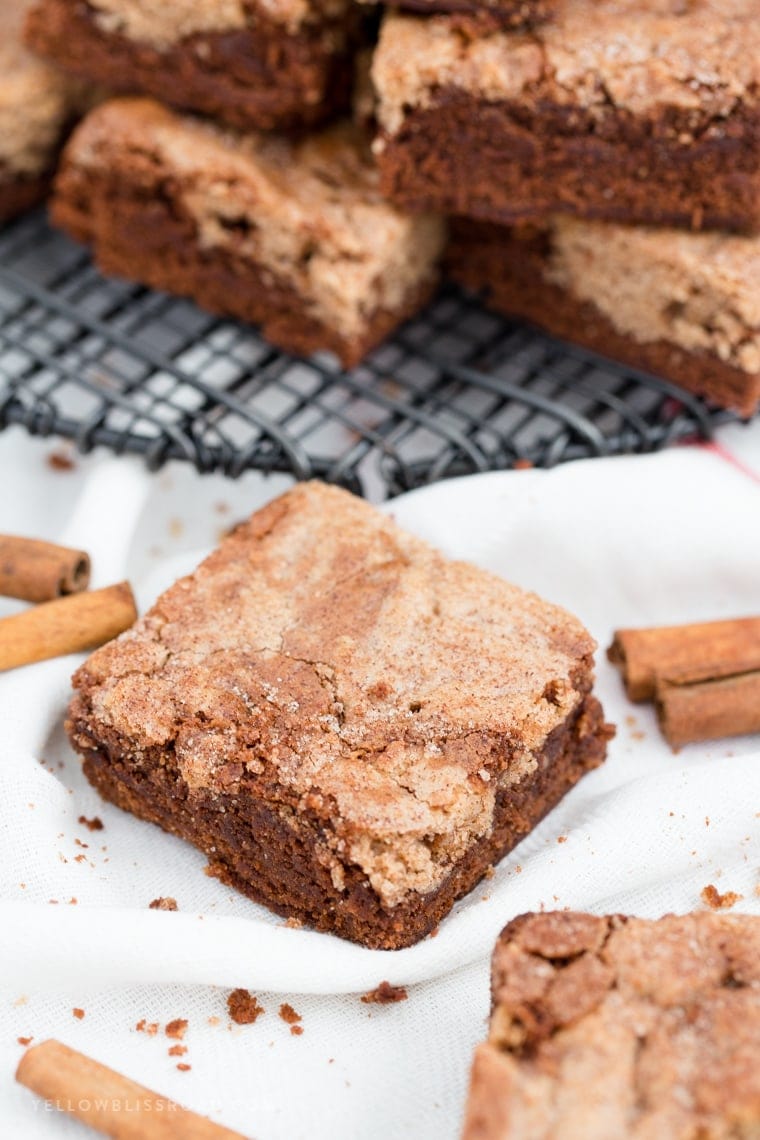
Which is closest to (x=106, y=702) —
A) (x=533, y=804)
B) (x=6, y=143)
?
(x=533, y=804)

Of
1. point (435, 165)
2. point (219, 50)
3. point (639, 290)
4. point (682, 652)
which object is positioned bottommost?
point (682, 652)

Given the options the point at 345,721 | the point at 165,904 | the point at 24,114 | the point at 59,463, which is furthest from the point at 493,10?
the point at 165,904

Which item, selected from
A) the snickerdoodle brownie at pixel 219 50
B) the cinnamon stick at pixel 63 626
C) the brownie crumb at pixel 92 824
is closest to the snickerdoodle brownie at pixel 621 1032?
the brownie crumb at pixel 92 824

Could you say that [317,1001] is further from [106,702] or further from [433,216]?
[433,216]

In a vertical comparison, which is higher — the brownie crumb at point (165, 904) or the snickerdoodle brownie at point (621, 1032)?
the snickerdoodle brownie at point (621, 1032)

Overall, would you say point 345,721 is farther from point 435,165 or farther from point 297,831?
point 435,165

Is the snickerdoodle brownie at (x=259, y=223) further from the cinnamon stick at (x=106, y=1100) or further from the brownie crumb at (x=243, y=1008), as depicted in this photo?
the cinnamon stick at (x=106, y=1100)

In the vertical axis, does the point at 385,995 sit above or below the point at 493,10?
below
